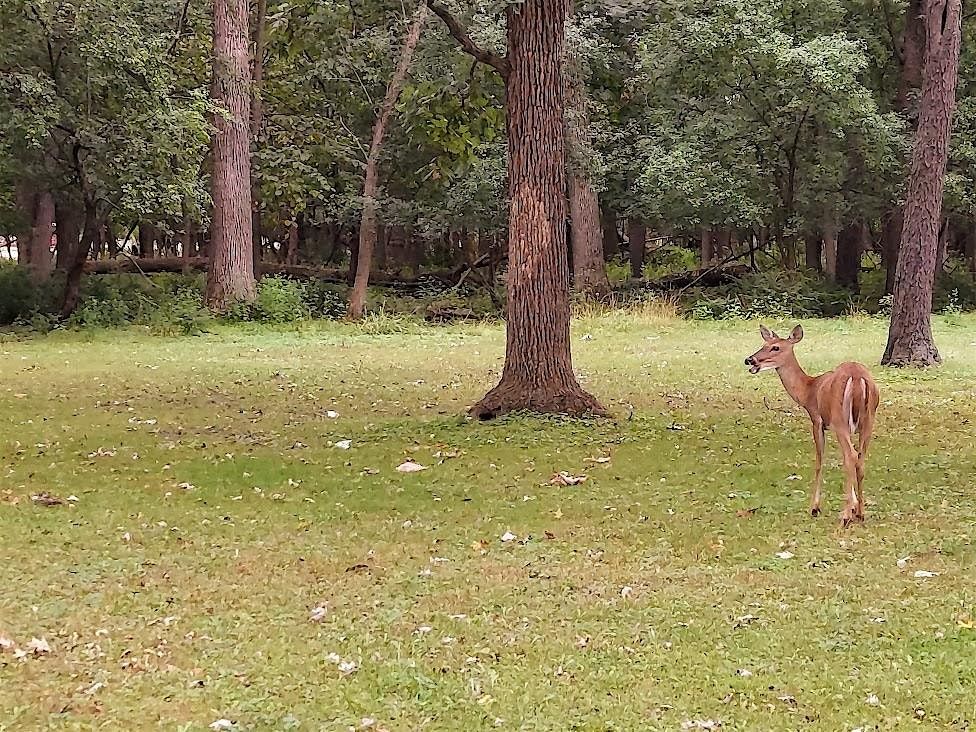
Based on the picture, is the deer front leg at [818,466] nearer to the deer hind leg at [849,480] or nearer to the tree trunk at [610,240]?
the deer hind leg at [849,480]

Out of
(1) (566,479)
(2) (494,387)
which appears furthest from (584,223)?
(1) (566,479)

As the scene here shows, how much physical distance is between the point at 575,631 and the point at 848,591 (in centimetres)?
125

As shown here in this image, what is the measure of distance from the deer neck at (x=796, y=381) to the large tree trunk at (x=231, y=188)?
1450 centimetres

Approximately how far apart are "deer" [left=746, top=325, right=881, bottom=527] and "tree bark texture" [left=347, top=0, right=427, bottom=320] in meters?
14.2

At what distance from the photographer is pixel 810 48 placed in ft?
66.0

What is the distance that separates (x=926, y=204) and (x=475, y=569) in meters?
9.14

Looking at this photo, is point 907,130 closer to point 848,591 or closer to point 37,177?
point 37,177

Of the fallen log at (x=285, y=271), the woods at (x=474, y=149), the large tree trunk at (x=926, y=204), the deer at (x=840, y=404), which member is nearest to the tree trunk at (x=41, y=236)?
the woods at (x=474, y=149)

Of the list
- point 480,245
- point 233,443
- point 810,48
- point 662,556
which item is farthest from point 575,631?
point 480,245

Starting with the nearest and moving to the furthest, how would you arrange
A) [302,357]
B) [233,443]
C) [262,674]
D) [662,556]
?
[262,674] < [662,556] < [233,443] < [302,357]

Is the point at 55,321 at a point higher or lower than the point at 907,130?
lower

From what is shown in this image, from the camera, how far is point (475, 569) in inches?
209

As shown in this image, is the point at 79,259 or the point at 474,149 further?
the point at 79,259

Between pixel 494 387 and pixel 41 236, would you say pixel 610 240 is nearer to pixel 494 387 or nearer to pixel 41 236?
pixel 41 236
